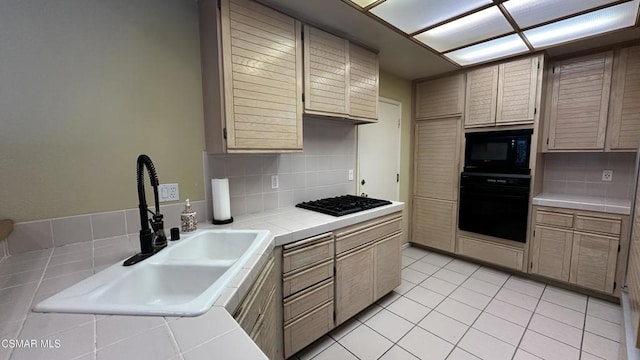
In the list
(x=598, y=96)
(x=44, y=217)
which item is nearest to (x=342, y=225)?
(x=44, y=217)

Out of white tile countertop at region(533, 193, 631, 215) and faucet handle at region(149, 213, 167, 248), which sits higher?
faucet handle at region(149, 213, 167, 248)

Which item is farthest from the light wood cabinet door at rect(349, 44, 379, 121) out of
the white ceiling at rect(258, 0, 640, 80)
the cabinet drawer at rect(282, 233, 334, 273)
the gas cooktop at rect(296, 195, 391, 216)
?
the cabinet drawer at rect(282, 233, 334, 273)

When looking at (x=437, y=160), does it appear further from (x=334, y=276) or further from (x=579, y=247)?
(x=334, y=276)

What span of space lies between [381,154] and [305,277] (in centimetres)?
195

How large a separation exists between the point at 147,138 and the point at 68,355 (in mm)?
1242

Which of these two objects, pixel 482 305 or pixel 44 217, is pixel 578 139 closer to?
pixel 482 305

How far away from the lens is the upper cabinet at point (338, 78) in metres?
1.91

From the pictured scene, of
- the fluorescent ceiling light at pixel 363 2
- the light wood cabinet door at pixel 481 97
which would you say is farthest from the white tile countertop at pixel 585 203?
the fluorescent ceiling light at pixel 363 2

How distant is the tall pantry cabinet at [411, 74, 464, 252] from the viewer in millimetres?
3082

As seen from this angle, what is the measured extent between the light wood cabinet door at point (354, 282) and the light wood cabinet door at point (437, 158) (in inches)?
65.6

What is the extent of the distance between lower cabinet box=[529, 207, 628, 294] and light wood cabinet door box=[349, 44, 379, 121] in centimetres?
203

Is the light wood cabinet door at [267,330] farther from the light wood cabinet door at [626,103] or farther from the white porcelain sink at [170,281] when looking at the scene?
the light wood cabinet door at [626,103]

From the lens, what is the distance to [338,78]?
2.08m

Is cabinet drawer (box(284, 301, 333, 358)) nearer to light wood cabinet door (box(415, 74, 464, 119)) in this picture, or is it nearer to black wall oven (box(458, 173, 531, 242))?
black wall oven (box(458, 173, 531, 242))
